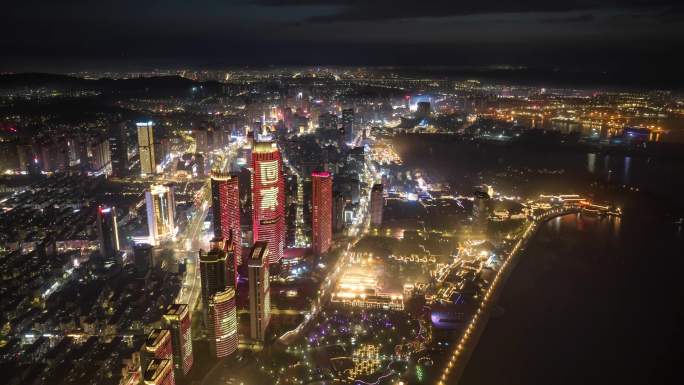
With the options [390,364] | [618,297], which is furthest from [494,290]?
[390,364]

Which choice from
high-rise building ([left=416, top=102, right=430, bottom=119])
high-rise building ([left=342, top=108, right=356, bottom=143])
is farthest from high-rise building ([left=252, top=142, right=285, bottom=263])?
high-rise building ([left=416, top=102, right=430, bottom=119])

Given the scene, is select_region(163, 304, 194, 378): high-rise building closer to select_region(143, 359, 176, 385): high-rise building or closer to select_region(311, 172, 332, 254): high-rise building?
select_region(143, 359, 176, 385): high-rise building

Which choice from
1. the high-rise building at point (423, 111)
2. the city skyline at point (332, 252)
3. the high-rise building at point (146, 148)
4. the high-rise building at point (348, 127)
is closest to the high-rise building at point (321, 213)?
the city skyline at point (332, 252)

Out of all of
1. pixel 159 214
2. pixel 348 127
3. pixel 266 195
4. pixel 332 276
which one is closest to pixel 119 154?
pixel 159 214

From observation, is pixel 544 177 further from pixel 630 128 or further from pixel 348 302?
pixel 348 302

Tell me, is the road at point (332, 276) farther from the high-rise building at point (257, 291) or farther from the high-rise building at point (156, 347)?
the high-rise building at point (156, 347)

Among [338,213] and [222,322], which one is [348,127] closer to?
[338,213]
